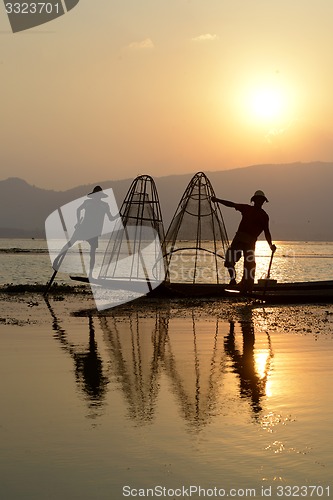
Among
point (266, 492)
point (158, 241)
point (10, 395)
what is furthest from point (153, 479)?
point (158, 241)

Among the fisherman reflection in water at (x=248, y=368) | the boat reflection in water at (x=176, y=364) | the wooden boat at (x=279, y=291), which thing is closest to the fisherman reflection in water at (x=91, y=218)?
the wooden boat at (x=279, y=291)

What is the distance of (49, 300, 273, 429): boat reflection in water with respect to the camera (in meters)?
7.43

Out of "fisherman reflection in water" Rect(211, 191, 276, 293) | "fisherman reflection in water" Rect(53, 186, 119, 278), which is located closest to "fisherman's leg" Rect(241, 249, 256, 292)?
"fisherman reflection in water" Rect(211, 191, 276, 293)

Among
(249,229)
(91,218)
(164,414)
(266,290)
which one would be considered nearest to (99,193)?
(91,218)

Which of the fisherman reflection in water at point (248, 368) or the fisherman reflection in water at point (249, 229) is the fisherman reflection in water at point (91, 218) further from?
the fisherman reflection in water at point (248, 368)

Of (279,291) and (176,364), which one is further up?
(176,364)

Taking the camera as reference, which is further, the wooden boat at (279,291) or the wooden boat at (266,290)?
the wooden boat at (266,290)

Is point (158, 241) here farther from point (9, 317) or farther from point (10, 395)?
point (10, 395)

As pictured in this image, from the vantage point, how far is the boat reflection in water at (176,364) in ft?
24.4

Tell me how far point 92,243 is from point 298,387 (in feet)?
47.6

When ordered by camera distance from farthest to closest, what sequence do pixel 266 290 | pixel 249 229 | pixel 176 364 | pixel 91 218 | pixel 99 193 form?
pixel 99 193, pixel 91 218, pixel 266 290, pixel 249 229, pixel 176 364

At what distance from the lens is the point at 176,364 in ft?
32.3

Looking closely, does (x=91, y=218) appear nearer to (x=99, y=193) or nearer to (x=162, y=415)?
(x=99, y=193)

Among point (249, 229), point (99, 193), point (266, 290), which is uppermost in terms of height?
point (99, 193)
